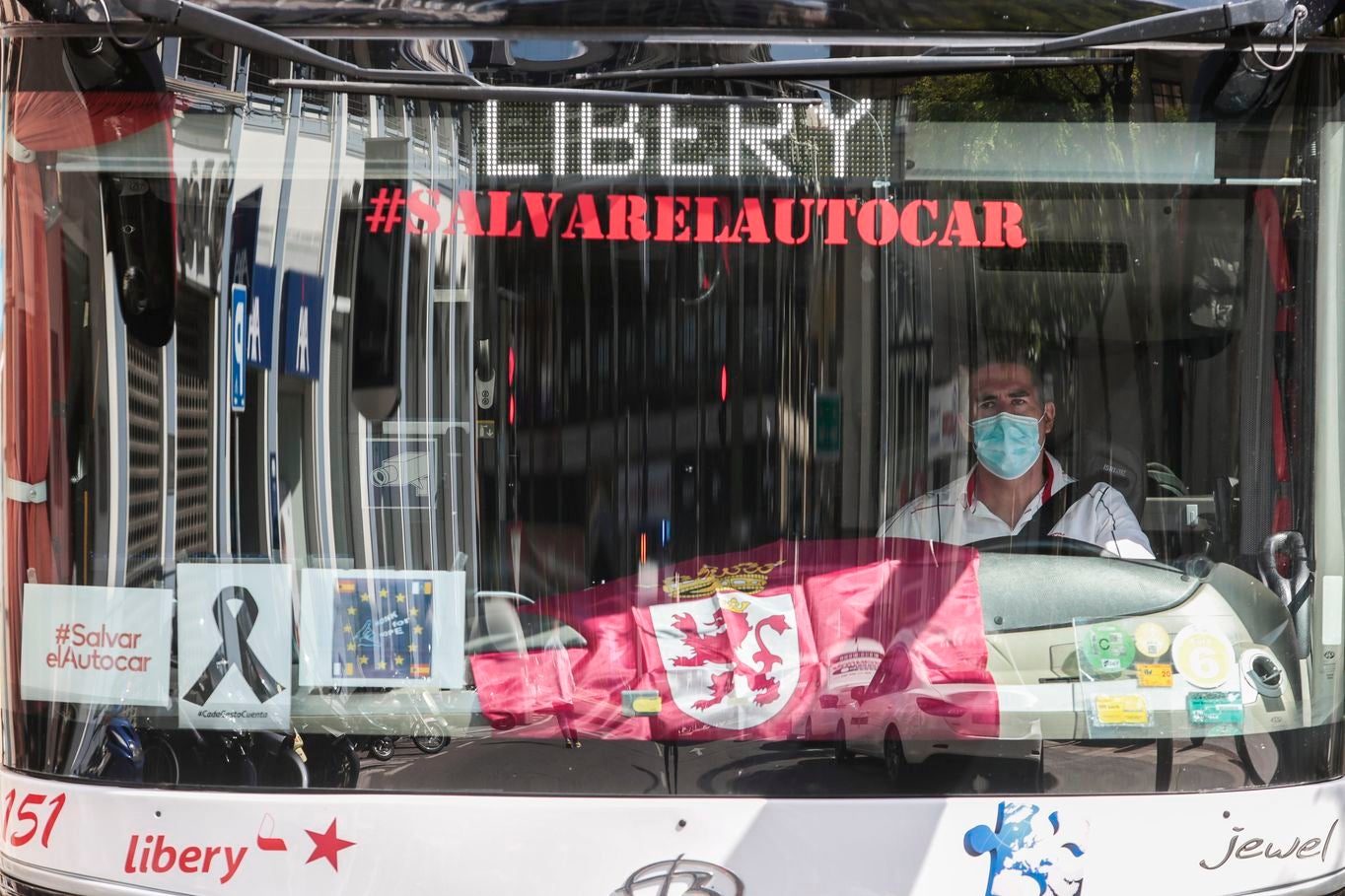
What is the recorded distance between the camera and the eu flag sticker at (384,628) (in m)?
2.07

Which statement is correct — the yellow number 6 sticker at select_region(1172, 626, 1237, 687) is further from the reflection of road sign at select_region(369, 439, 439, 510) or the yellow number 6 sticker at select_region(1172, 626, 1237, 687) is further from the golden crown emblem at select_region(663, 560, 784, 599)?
the reflection of road sign at select_region(369, 439, 439, 510)

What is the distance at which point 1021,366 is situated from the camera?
2.12 m

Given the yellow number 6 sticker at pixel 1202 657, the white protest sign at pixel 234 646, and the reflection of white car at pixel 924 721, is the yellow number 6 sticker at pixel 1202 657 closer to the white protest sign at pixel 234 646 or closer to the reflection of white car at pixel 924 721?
the reflection of white car at pixel 924 721

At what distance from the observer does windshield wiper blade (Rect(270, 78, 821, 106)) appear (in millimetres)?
1972

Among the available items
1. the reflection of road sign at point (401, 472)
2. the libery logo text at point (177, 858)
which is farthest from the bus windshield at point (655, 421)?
the libery logo text at point (177, 858)

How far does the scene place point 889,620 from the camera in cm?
212

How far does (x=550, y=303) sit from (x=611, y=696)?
2.43 ft

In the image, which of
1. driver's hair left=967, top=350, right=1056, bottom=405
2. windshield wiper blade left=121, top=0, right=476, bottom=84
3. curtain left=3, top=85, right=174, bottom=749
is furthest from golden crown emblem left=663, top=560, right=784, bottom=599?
curtain left=3, top=85, right=174, bottom=749

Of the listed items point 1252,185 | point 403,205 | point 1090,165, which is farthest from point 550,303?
point 1252,185

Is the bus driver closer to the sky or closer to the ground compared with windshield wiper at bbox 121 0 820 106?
closer to the ground

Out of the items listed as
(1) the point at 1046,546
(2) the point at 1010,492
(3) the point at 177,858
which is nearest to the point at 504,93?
(2) the point at 1010,492

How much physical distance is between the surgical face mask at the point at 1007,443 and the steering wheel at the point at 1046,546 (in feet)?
0.41

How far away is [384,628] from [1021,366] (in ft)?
4.25

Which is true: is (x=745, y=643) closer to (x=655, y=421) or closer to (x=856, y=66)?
(x=655, y=421)
